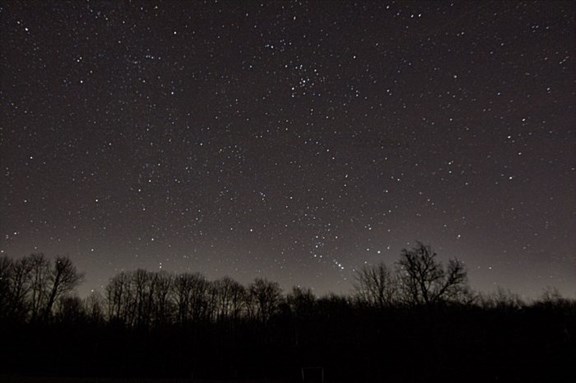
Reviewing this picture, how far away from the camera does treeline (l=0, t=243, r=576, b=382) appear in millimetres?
28094

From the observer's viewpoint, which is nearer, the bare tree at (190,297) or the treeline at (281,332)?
the treeline at (281,332)

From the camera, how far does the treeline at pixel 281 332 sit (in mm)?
28094

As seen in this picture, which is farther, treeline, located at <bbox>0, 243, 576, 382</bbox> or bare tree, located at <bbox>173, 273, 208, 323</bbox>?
bare tree, located at <bbox>173, 273, 208, 323</bbox>

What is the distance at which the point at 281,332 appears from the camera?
164 feet

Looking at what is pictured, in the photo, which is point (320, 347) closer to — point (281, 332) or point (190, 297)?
point (281, 332)

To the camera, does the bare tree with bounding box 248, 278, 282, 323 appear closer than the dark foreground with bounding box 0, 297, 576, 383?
No

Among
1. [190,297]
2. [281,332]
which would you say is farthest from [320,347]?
[190,297]

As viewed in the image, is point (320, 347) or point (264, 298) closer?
point (320, 347)

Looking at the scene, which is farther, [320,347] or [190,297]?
[190,297]

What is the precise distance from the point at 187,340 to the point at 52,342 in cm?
1429

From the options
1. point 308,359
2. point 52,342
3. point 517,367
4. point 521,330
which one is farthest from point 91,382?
point 521,330

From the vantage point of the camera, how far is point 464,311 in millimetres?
34281

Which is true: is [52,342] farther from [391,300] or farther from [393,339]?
[391,300]

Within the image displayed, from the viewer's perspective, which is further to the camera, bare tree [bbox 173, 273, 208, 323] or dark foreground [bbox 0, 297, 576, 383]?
bare tree [bbox 173, 273, 208, 323]
